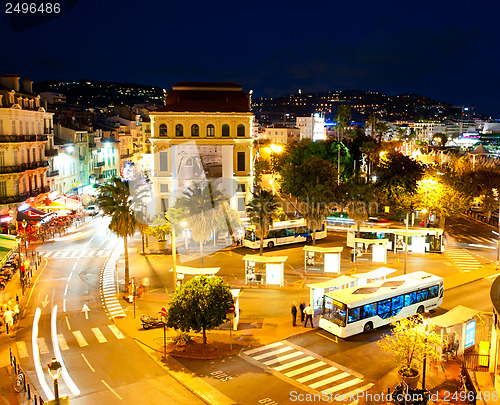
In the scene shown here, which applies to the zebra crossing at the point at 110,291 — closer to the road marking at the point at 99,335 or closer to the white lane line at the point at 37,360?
the road marking at the point at 99,335

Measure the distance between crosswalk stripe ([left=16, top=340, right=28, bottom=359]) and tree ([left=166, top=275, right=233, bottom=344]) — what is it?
7.80 meters

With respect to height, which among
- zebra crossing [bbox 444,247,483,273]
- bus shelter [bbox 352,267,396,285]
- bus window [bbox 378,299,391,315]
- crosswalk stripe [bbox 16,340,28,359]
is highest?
bus shelter [bbox 352,267,396,285]

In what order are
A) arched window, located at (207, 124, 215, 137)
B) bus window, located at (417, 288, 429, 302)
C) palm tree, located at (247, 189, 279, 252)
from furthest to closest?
arched window, located at (207, 124, 215, 137) < palm tree, located at (247, 189, 279, 252) < bus window, located at (417, 288, 429, 302)

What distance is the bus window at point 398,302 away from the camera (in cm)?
2939

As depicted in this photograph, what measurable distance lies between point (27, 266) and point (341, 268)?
88.7 ft

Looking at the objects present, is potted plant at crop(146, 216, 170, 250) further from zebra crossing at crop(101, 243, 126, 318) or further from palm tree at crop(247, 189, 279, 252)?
palm tree at crop(247, 189, 279, 252)

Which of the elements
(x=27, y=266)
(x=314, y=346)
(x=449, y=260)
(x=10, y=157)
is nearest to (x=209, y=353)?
(x=314, y=346)

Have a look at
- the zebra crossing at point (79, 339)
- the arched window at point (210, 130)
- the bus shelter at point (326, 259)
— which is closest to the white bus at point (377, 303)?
the bus shelter at point (326, 259)

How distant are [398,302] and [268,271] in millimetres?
10585

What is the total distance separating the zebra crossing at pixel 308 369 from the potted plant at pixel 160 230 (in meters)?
23.9

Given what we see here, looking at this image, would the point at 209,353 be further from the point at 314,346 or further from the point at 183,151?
the point at 183,151

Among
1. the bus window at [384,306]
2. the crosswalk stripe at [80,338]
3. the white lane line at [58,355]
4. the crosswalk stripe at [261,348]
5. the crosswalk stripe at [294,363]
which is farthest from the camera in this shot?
the bus window at [384,306]

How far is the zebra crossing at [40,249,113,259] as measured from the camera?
46844mm

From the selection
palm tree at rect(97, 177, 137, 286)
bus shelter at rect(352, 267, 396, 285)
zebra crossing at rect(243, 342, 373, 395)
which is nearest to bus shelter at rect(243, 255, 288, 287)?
bus shelter at rect(352, 267, 396, 285)
